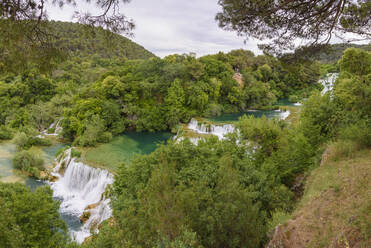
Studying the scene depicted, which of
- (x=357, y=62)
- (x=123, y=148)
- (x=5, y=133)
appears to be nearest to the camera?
(x=357, y=62)

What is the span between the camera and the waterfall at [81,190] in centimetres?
982

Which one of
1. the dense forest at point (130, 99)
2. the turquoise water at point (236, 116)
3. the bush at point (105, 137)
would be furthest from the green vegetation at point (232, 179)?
the turquoise water at point (236, 116)

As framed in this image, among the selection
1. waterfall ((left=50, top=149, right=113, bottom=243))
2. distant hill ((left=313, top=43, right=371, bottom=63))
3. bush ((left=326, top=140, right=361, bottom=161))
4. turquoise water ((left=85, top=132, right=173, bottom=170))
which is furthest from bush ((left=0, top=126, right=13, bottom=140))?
bush ((left=326, top=140, right=361, bottom=161))

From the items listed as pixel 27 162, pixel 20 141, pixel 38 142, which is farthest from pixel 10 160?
pixel 38 142

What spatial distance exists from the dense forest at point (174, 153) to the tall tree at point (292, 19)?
671 millimetres

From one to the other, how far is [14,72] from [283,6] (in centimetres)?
585

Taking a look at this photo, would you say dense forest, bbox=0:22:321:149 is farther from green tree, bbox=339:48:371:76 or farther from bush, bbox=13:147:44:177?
green tree, bbox=339:48:371:76

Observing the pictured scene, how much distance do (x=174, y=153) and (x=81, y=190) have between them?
7.48 metres

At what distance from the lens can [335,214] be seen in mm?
4211

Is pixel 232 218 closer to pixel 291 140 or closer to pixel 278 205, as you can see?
pixel 278 205

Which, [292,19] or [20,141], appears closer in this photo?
[292,19]

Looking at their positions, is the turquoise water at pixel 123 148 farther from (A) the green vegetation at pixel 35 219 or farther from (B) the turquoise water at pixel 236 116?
(B) the turquoise water at pixel 236 116

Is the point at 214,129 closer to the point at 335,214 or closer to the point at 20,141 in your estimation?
the point at 335,214

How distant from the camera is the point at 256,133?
10.1m
